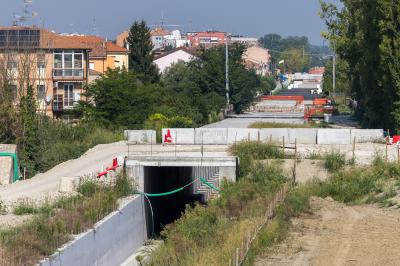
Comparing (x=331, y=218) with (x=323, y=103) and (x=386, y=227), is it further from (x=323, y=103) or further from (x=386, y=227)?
(x=323, y=103)

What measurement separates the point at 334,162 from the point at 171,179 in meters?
10.2

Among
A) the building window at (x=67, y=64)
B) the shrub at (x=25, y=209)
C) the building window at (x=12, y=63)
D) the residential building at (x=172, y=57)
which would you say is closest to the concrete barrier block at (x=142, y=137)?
the building window at (x=12, y=63)

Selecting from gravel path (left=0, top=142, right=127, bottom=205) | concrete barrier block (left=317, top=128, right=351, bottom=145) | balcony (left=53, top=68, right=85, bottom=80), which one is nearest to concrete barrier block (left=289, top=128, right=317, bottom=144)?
concrete barrier block (left=317, top=128, right=351, bottom=145)

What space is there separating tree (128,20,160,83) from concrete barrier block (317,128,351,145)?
134 feet

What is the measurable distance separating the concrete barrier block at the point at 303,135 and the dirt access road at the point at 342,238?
38.1 feet

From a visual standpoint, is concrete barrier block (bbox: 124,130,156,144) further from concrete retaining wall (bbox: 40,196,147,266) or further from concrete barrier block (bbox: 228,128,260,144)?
concrete retaining wall (bbox: 40,196,147,266)

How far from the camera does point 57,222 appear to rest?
1030 inches

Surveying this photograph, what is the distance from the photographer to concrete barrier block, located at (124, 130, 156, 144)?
4541cm

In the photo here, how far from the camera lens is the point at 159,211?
4109 cm

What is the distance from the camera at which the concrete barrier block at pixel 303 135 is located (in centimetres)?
4500

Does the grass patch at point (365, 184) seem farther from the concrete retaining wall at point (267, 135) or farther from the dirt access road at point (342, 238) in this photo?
the concrete retaining wall at point (267, 135)

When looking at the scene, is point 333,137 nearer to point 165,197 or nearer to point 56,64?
point 165,197

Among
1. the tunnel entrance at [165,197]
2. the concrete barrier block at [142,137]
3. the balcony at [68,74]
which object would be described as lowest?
the tunnel entrance at [165,197]

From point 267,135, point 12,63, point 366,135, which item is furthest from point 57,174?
point 12,63
